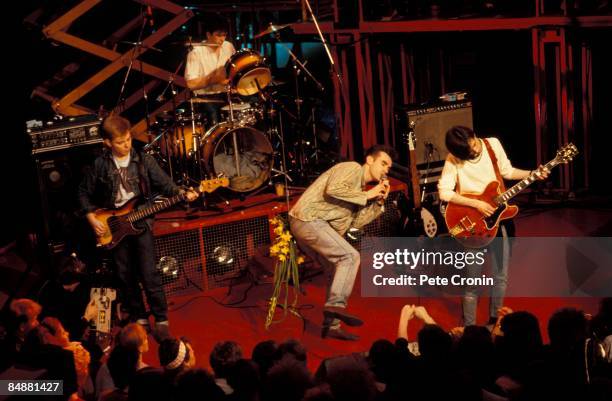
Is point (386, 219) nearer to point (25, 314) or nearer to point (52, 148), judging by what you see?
point (52, 148)

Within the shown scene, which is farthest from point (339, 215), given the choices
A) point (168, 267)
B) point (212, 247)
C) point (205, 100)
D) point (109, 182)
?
point (205, 100)

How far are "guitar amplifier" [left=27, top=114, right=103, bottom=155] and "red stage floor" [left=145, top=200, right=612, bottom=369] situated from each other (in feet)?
5.78

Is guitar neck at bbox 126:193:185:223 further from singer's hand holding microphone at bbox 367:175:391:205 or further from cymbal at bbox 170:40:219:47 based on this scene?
cymbal at bbox 170:40:219:47

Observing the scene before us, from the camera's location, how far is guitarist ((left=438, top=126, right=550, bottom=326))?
6926 millimetres

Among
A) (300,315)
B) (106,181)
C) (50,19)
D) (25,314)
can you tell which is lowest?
(300,315)

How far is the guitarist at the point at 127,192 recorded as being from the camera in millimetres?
7344

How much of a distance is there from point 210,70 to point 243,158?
109 centimetres

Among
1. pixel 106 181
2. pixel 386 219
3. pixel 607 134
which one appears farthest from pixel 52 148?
pixel 607 134

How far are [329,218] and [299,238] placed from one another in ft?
1.01

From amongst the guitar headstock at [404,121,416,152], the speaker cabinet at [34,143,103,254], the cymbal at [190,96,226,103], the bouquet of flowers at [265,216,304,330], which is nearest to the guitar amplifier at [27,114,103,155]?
the speaker cabinet at [34,143,103,254]

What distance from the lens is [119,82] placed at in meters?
11.8

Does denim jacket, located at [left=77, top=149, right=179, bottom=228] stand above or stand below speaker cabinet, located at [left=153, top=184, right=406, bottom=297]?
above

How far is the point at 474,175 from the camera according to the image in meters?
7.02

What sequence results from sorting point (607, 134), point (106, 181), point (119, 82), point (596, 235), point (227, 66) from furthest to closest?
point (119, 82) < point (607, 134) < point (227, 66) < point (596, 235) < point (106, 181)
